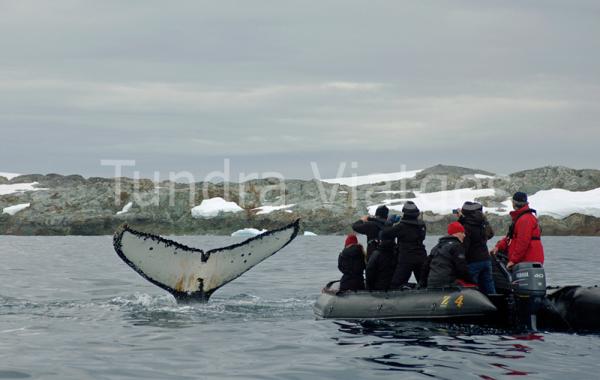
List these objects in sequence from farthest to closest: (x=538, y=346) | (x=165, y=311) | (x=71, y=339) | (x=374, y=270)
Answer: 1. (x=165, y=311)
2. (x=374, y=270)
3. (x=71, y=339)
4. (x=538, y=346)

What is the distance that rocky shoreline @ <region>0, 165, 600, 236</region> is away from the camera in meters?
133

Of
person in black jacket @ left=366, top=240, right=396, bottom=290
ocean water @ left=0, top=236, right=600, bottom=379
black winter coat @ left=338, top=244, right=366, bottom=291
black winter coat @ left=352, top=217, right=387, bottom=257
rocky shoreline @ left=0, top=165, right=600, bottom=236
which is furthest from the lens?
rocky shoreline @ left=0, top=165, right=600, bottom=236

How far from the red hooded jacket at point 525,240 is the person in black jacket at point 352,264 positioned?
11.1 ft

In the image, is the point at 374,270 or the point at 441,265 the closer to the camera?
the point at 441,265

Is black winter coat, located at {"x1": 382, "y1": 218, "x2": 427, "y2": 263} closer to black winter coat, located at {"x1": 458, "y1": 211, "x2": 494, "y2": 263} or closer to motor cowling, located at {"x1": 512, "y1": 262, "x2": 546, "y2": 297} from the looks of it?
black winter coat, located at {"x1": 458, "y1": 211, "x2": 494, "y2": 263}

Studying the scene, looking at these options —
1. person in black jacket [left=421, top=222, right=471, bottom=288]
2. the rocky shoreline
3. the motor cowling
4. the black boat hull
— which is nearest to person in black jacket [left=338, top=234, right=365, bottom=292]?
the black boat hull

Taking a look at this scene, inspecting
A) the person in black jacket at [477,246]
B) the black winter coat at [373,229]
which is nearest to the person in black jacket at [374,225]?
the black winter coat at [373,229]

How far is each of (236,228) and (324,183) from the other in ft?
102

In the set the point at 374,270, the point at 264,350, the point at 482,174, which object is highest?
the point at 482,174

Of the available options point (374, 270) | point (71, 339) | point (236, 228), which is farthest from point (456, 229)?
point (236, 228)

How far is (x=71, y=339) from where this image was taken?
1723 cm

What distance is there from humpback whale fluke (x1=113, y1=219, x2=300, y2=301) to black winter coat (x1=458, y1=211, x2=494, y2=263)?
3623 mm

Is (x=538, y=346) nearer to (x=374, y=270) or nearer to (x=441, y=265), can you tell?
(x=441, y=265)

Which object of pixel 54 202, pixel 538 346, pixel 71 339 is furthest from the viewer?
pixel 54 202
